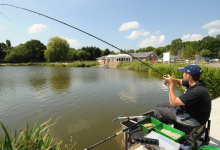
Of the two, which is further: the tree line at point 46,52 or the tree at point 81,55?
the tree at point 81,55

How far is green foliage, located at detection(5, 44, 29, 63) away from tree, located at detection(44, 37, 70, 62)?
1763cm

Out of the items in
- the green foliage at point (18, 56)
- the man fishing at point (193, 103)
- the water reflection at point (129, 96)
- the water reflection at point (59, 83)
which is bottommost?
the water reflection at point (129, 96)

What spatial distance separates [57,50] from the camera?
177 ft

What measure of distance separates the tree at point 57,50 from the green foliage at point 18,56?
17.6 meters

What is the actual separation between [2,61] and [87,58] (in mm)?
42891

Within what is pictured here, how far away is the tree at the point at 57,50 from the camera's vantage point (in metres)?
53.4

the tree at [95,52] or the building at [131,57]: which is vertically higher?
the tree at [95,52]

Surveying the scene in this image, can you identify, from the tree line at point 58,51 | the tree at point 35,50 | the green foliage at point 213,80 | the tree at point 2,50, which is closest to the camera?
the green foliage at point 213,80

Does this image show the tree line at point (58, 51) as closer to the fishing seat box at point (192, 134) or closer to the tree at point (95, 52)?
the tree at point (95, 52)

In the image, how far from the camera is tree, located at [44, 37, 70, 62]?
53.4 m

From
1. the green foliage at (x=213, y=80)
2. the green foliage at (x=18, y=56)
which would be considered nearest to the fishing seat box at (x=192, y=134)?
the green foliage at (x=213, y=80)

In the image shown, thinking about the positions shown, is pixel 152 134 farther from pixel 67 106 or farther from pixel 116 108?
pixel 67 106

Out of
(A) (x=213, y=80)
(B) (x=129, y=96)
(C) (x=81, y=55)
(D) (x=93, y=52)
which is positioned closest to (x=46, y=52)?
(C) (x=81, y=55)

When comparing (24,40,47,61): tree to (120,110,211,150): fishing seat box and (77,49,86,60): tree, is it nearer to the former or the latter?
(77,49,86,60): tree
